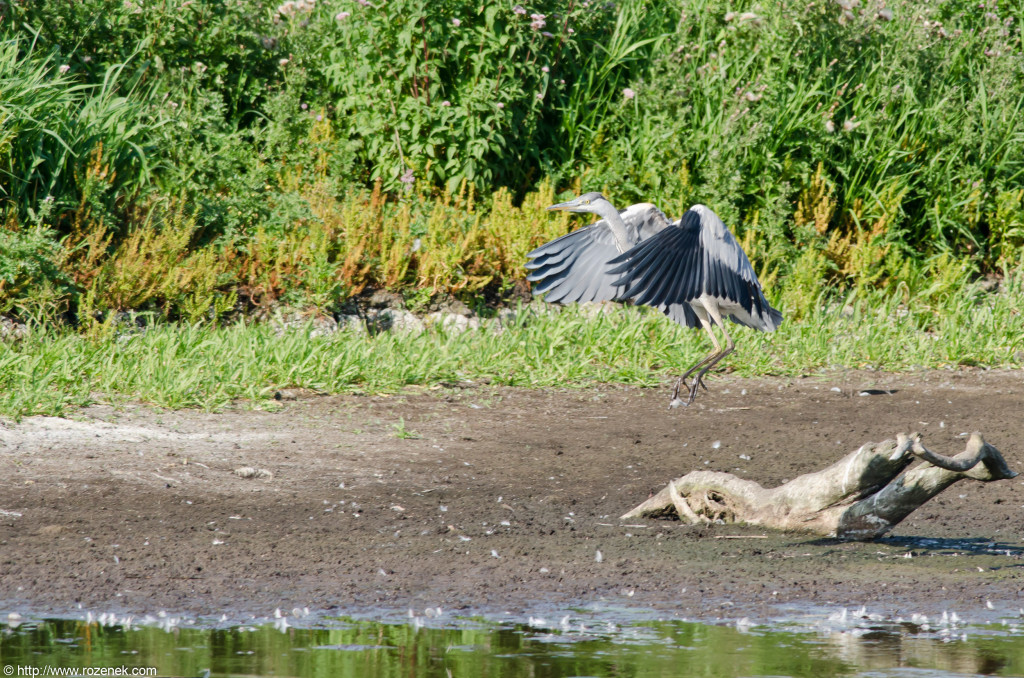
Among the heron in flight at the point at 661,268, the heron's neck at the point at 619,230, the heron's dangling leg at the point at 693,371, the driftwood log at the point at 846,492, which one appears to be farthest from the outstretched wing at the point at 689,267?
the driftwood log at the point at 846,492

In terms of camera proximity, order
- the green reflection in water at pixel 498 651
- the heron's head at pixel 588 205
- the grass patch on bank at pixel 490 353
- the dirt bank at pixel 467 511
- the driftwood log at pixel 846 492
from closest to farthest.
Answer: the green reflection in water at pixel 498 651 < the dirt bank at pixel 467 511 < the driftwood log at pixel 846 492 < the heron's head at pixel 588 205 < the grass patch on bank at pixel 490 353

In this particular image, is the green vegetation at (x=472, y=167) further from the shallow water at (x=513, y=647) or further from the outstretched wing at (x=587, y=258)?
the shallow water at (x=513, y=647)

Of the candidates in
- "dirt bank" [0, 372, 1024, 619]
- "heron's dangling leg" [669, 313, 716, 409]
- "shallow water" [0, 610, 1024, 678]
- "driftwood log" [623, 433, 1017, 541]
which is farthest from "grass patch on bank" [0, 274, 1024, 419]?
"shallow water" [0, 610, 1024, 678]

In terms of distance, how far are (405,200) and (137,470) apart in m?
4.01

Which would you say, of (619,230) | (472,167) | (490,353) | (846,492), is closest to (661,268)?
(619,230)

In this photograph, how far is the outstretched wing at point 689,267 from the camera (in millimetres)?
5129

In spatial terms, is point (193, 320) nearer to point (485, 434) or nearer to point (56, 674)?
point (485, 434)

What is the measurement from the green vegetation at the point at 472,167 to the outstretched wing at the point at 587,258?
4.26 ft

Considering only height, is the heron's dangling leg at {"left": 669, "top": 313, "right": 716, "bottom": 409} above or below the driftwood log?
above

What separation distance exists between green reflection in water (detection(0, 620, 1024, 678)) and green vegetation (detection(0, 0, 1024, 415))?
3060mm

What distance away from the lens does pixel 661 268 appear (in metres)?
5.20

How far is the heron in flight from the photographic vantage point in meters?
5.18

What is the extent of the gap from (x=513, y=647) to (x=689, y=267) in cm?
225

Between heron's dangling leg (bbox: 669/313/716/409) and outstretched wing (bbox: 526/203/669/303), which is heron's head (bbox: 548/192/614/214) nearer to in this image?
outstretched wing (bbox: 526/203/669/303)
